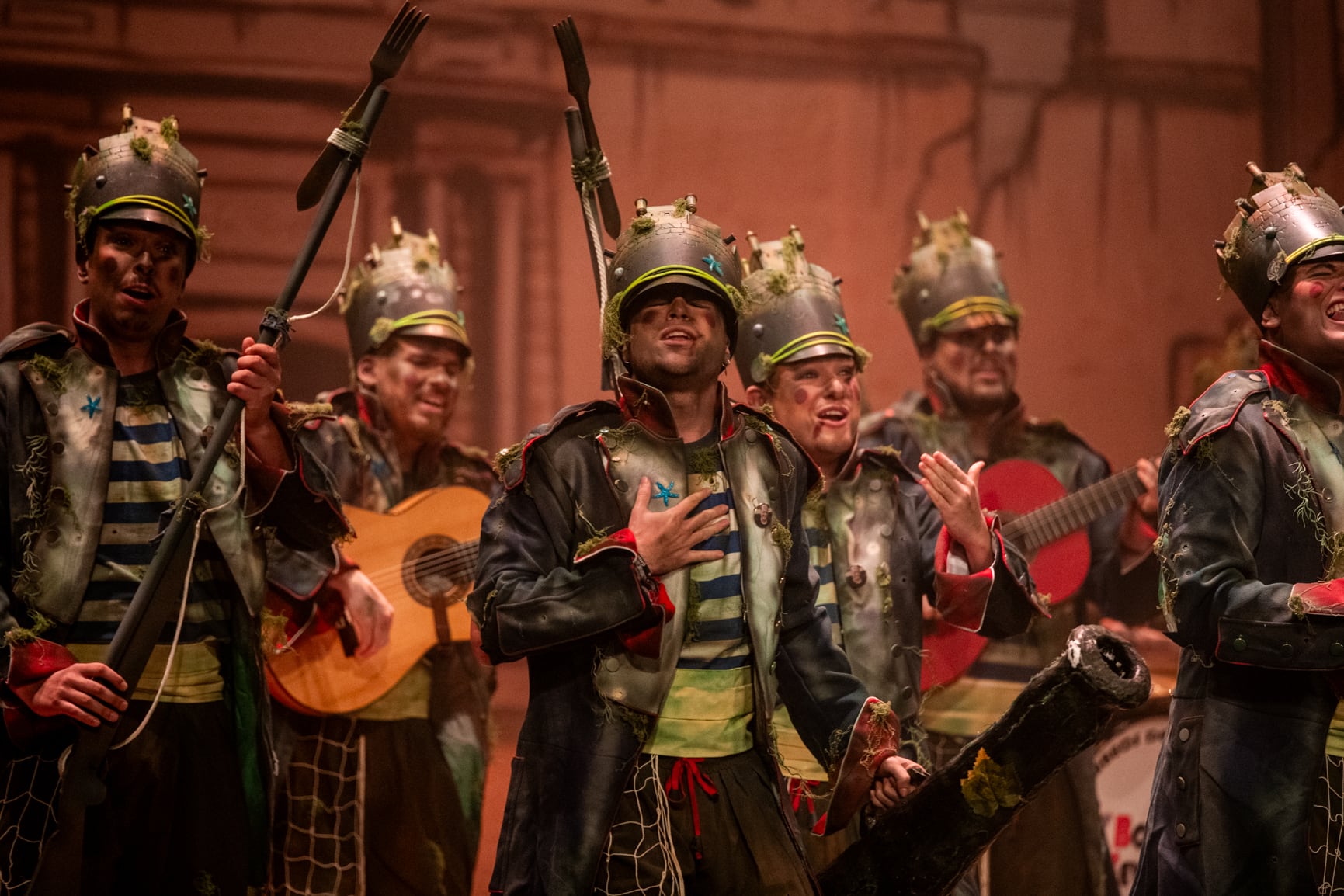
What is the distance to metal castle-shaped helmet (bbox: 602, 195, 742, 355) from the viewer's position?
3.45m

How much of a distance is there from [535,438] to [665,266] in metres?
0.49

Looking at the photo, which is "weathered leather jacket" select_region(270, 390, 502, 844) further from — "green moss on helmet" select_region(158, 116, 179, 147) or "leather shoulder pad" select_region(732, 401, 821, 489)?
"leather shoulder pad" select_region(732, 401, 821, 489)

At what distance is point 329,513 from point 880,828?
5.33ft

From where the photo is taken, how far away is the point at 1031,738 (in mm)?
3182

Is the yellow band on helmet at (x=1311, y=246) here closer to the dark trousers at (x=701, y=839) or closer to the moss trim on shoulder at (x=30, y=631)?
the dark trousers at (x=701, y=839)

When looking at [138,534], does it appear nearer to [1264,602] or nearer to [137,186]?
[137,186]

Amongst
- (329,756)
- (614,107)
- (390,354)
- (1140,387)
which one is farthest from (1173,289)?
(329,756)

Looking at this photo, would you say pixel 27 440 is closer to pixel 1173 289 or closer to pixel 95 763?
pixel 95 763

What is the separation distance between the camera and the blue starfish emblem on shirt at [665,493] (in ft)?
11.0

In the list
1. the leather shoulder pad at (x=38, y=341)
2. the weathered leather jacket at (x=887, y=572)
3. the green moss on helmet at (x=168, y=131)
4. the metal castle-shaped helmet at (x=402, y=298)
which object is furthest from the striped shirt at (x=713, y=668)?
the metal castle-shaped helmet at (x=402, y=298)

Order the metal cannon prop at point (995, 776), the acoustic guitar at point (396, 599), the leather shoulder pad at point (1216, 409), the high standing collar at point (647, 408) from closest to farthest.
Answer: the metal cannon prop at point (995, 776) → the high standing collar at point (647, 408) → the leather shoulder pad at point (1216, 409) → the acoustic guitar at point (396, 599)

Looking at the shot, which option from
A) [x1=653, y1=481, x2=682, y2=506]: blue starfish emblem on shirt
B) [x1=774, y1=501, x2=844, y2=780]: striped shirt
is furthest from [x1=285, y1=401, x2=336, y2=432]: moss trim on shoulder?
[x1=774, y1=501, x2=844, y2=780]: striped shirt

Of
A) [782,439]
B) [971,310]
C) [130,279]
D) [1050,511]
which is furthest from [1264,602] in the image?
[130,279]

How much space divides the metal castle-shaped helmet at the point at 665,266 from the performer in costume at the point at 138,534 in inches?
33.5
